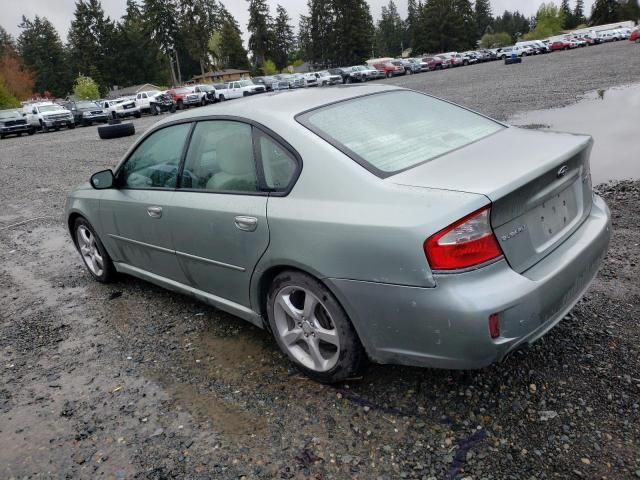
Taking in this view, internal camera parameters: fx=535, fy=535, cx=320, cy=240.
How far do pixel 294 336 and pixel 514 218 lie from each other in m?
1.36

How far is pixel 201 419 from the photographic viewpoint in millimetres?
2873

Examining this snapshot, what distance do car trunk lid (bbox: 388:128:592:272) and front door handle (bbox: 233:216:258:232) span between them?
826mm

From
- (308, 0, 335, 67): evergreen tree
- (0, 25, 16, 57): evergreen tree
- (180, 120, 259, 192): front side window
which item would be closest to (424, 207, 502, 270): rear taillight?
(180, 120, 259, 192): front side window

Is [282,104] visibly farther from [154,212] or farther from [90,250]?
[90,250]

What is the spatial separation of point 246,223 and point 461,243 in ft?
4.09

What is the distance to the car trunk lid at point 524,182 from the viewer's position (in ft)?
7.86

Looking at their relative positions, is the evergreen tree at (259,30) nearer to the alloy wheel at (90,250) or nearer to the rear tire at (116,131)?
the rear tire at (116,131)

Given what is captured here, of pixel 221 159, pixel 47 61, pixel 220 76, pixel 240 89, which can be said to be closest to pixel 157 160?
pixel 221 159

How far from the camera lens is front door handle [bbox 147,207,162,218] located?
3.71 m

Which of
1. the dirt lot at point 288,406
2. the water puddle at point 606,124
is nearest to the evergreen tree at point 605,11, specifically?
the water puddle at point 606,124

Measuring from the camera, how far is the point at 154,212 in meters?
3.76

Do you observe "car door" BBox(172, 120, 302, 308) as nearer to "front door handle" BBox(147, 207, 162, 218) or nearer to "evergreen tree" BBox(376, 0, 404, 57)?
"front door handle" BBox(147, 207, 162, 218)

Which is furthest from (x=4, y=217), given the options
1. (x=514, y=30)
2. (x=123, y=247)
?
(x=514, y=30)

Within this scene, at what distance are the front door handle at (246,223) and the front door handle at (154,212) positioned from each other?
89cm
